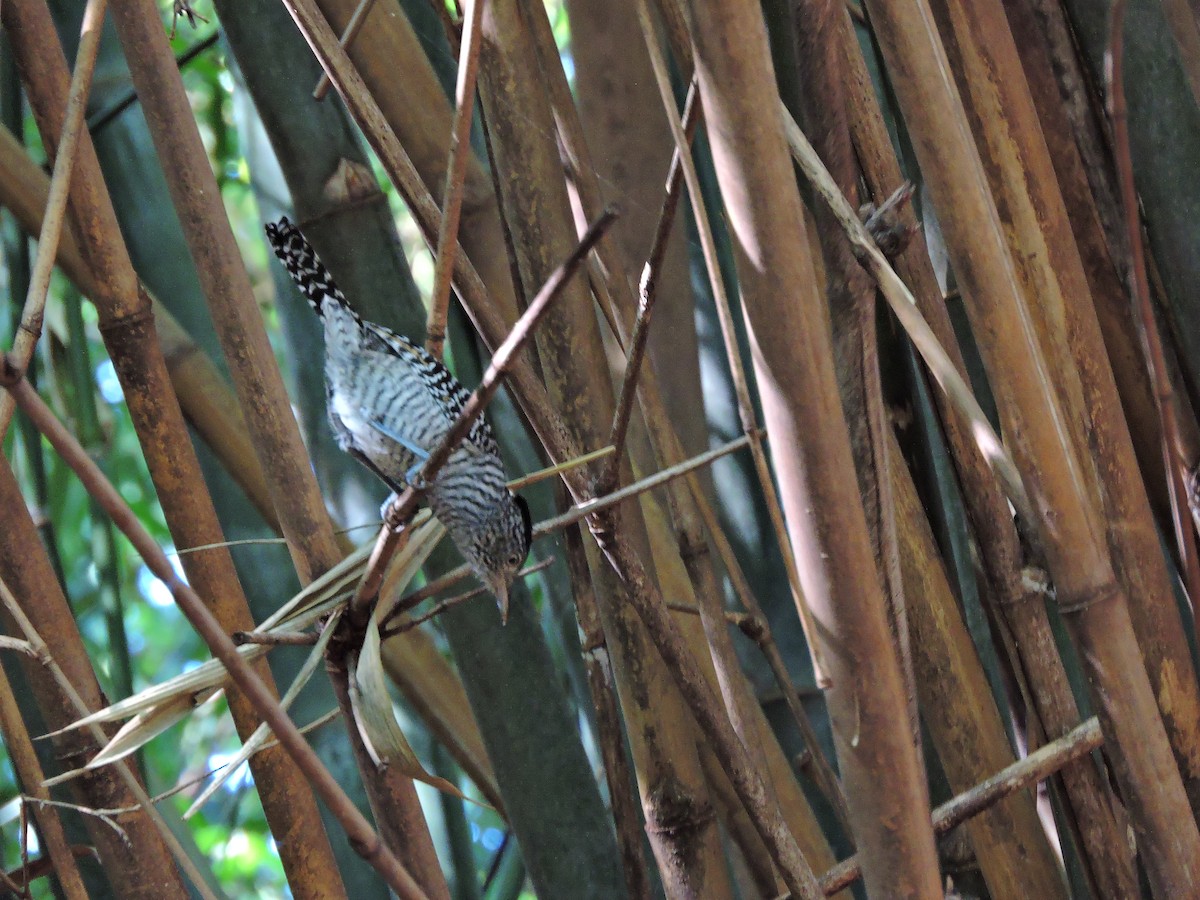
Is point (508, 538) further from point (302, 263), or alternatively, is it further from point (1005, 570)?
point (1005, 570)

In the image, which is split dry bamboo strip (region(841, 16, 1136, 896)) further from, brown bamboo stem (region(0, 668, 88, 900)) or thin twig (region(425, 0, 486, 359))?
brown bamboo stem (region(0, 668, 88, 900))

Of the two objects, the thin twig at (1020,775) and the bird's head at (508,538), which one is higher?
the bird's head at (508,538)

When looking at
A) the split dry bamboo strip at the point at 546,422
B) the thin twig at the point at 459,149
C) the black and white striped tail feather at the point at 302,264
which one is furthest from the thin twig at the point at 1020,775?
the black and white striped tail feather at the point at 302,264

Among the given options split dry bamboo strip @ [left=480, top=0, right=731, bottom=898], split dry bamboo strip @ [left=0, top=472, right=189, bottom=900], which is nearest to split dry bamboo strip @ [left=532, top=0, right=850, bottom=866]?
split dry bamboo strip @ [left=480, top=0, right=731, bottom=898]

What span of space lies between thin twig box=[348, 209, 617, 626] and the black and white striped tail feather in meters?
0.60

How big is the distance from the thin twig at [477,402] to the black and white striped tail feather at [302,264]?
60 cm

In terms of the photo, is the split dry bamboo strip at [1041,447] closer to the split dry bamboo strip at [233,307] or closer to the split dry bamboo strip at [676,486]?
the split dry bamboo strip at [676,486]

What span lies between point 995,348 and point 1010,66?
328 mm

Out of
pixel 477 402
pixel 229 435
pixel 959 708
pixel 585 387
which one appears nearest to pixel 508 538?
pixel 229 435

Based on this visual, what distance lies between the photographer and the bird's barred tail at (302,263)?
4.47 ft

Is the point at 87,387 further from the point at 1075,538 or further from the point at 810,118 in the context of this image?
the point at 1075,538

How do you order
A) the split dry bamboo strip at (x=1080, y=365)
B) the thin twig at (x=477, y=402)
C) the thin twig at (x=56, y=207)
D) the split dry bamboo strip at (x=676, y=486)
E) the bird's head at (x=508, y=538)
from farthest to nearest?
the bird's head at (x=508, y=538)
the split dry bamboo strip at (x=676, y=486)
the split dry bamboo strip at (x=1080, y=365)
the thin twig at (x=56, y=207)
the thin twig at (x=477, y=402)

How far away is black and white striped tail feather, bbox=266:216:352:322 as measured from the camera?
1363 mm

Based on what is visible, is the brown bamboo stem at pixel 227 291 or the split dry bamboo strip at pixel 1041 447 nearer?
the split dry bamboo strip at pixel 1041 447
